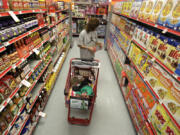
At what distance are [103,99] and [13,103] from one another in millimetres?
1914

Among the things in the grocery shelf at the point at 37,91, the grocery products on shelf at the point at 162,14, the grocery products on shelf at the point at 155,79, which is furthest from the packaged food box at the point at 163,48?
the grocery shelf at the point at 37,91

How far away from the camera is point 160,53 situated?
1.46 metres

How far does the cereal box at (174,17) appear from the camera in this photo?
1.18 metres

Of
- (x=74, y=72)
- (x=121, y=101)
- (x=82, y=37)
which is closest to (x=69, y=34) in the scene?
(x=82, y=37)

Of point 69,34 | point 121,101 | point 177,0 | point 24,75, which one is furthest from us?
point 69,34

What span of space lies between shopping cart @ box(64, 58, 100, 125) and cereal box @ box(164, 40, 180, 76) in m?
1.13

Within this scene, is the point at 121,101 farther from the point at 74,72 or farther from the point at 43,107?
the point at 43,107

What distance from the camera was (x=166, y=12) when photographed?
1360 millimetres

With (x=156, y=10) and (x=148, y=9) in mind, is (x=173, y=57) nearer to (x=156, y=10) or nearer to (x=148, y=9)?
(x=156, y=10)

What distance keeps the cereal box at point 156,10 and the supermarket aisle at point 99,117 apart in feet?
6.35

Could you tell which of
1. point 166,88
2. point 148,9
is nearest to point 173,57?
point 166,88

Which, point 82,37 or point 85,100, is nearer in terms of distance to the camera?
point 85,100

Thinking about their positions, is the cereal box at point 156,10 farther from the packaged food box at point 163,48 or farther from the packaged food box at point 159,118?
the packaged food box at point 159,118

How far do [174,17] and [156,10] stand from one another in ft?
1.34
